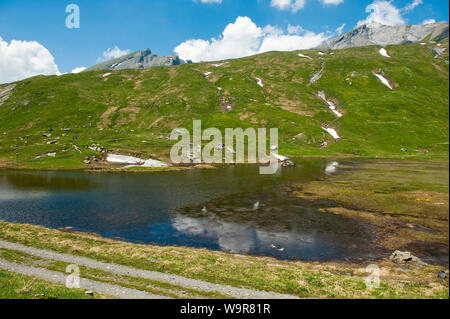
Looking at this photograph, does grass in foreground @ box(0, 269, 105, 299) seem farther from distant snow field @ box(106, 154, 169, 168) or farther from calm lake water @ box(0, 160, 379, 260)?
distant snow field @ box(106, 154, 169, 168)

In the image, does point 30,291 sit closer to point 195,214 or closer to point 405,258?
point 405,258

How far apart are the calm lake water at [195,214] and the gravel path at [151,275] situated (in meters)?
13.2

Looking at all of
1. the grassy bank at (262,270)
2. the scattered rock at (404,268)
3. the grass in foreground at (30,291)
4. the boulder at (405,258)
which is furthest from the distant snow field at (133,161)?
the grass in foreground at (30,291)

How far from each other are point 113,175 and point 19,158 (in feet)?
203

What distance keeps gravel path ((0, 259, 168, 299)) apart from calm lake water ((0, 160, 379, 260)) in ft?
58.1

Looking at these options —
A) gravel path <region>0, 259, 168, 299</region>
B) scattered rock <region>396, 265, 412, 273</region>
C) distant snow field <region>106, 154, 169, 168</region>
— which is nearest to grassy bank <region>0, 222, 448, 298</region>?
scattered rock <region>396, 265, 412, 273</region>

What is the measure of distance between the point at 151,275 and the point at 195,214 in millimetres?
30110

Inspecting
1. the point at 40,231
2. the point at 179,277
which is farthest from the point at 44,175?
the point at 179,277

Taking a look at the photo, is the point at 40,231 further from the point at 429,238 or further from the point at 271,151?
the point at 271,151

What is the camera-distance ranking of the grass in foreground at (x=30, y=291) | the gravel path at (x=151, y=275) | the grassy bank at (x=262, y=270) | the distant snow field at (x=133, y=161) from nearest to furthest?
1. the grass in foreground at (x=30, y=291)
2. the gravel path at (x=151, y=275)
3. the grassy bank at (x=262, y=270)
4. the distant snow field at (x=133, y=161)

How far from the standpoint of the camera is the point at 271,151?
16600cm

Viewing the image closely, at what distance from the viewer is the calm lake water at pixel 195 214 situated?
1626 inches

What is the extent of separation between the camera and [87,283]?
22219 mm

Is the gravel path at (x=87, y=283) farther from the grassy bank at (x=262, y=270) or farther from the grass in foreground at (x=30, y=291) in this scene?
the grass in foreground at (x=30, y=291)
